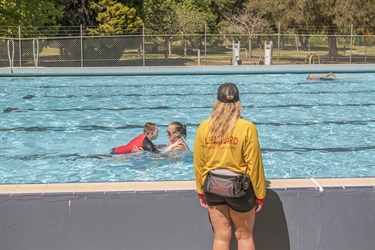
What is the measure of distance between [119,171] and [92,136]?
8.53ft

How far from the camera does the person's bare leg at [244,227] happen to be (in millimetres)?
3432

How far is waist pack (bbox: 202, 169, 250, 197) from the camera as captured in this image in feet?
10.7

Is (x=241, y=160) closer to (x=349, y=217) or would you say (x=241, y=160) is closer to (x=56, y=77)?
(x=349, y=217)

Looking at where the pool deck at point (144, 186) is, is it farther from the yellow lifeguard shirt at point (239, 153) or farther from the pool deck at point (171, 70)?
the pool deck at point (171, 70)

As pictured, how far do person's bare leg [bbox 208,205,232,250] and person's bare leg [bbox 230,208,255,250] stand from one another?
0.15 feet

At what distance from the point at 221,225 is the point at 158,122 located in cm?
875

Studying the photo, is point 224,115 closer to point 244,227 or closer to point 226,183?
point 226,183

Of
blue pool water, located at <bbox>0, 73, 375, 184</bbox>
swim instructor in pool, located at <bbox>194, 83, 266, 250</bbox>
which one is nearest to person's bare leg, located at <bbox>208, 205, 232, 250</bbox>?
swim instructor in pool, located at <bbox>194, 83, 266, 250</bbox>

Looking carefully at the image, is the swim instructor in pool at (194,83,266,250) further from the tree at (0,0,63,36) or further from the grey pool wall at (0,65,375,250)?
the tree at (0,0,63,36)

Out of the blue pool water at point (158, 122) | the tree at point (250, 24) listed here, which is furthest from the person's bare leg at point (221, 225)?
the tree at point (250, 24)

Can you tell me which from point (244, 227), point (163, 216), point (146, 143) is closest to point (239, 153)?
point (244, 227)

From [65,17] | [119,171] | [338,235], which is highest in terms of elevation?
[65,17]

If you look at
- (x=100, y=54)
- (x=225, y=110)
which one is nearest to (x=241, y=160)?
(x=225, y=110)

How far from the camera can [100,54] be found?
25891 millimetres
